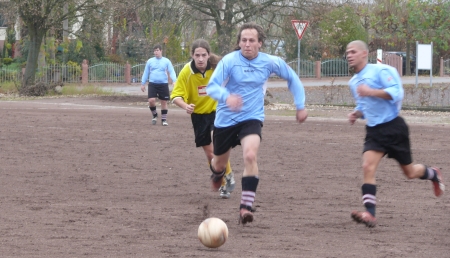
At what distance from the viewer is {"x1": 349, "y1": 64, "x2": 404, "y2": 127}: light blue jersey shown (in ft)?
24.8

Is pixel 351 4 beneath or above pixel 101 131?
above

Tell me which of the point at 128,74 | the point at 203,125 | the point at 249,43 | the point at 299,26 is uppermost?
the point at 299,26

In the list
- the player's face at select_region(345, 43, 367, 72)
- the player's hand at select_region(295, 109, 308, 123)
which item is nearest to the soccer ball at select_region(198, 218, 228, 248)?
the player's hand at select_region(295, 109, 308, 123)

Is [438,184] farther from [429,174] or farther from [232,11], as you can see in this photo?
[232,11]

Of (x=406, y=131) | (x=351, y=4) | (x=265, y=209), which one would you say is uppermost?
(x=351, y=4)

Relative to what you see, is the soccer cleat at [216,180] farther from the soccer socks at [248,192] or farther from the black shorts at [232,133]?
the soccer socks at [248,192]

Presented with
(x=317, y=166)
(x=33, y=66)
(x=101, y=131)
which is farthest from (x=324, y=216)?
(x=33, y=66)

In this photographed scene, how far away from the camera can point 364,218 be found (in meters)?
7.18

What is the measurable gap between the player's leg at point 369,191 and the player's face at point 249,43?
57.7 inches

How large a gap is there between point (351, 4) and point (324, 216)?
2408cm

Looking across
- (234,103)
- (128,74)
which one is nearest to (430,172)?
(234,103)

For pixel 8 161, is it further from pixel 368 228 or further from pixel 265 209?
pixel 368 228

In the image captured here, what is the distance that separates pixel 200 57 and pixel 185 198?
1.63 m

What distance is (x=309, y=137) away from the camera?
16125mm
